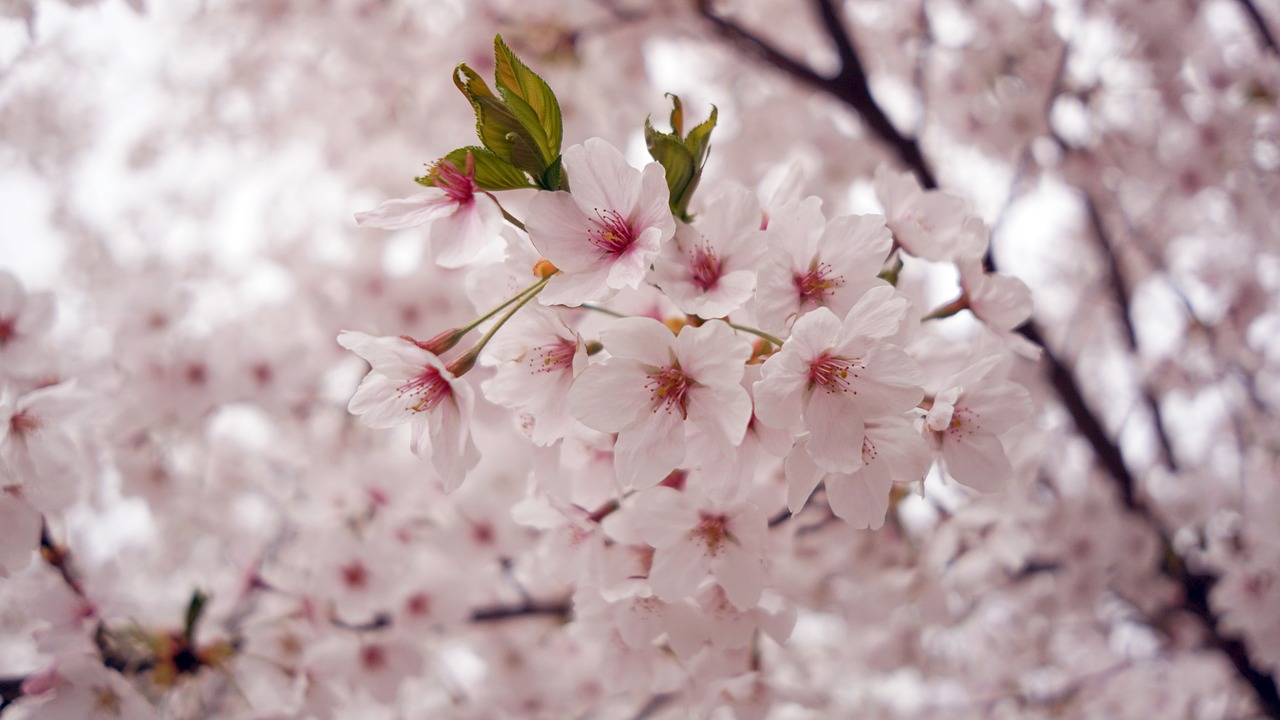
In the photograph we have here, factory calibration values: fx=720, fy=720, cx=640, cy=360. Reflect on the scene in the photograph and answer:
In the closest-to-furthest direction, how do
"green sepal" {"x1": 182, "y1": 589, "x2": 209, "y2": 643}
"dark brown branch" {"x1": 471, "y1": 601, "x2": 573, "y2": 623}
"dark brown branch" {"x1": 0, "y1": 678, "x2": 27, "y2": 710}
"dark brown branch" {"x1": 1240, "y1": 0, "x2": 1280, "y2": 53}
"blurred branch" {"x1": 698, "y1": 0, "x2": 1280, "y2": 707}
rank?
"dark brown branch" {"x1": 0, "y1": 678, "x2": 27, "y2": 710} < "green sepal" {"x1": 182, "y1": 589, "x2": 209, "y2": 643} < "dark brown branch" {"x1": 471, "y1": 601, "x2": 573, "y2": 623} < "blurred branch" {"x1": 698, "y1": 0, "x2": 1280, "y2": 707} < "dark brown branch" {"x1": 1240, "y1": 0, "x2": 1280, "y2": 53}

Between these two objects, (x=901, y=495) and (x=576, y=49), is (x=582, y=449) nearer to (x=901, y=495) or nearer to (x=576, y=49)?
(x=901, y=495)

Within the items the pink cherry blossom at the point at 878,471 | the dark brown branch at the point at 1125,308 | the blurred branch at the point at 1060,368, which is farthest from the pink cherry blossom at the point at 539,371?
the dark brown branch at the point at 1125,308

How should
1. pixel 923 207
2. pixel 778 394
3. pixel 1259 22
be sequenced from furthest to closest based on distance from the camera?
pixel 1259 22
pixel 923 207
pixel 778 394

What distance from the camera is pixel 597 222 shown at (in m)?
0.93

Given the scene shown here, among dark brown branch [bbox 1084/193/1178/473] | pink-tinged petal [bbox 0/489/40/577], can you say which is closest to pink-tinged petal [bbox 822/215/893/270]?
pink-tinged petal [bbox 0/489/40/577]

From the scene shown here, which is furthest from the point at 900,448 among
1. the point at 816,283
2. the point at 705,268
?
the point at 705,268

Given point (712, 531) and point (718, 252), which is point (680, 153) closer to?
point (718, 252)

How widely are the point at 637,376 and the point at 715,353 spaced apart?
0.10 m

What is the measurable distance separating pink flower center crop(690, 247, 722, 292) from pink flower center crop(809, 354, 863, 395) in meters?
0.18

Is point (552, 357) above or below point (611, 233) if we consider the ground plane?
below

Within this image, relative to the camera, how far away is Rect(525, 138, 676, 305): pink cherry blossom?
894mm

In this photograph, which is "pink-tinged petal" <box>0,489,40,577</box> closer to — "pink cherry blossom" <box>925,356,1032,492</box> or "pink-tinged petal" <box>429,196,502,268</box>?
"pink-tinged petal" <box>429,196,502,268</box>

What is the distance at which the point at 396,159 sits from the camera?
3412 millimetres

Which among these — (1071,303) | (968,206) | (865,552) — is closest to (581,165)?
(968,206)
